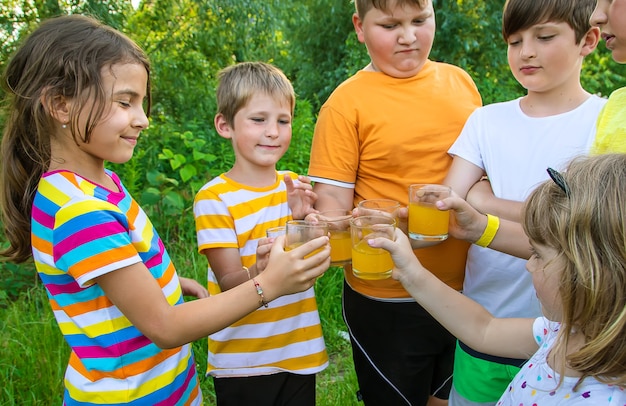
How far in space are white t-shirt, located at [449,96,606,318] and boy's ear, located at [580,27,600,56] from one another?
0.65 feet

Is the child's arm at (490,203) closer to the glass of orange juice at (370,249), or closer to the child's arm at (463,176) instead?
the child's arm at (463,176)

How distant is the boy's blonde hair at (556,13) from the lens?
1.97m

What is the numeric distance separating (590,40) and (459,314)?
3.97 feet

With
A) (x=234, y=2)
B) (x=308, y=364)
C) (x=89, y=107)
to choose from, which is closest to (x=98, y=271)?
(x=89, y=107)

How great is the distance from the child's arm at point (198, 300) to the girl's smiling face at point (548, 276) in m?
0.65

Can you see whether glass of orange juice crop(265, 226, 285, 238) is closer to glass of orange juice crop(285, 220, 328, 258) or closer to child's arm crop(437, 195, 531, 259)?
glass of orange juice crop(285, 220, 328, 258)

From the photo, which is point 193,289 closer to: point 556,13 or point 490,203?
point 490,203

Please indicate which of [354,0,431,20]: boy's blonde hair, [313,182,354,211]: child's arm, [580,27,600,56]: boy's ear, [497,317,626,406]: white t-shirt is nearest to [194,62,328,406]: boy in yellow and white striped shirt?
[313,182,354,211]: child's arm

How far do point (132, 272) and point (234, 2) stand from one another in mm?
5473

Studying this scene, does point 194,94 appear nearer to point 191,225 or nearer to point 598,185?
point 191,225

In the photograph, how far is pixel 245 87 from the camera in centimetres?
236

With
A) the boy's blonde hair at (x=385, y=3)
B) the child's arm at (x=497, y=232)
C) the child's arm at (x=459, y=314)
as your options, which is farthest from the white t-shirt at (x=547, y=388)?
the boy's blonde hair at (x=385, y=3)

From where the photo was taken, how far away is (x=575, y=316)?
1.35 meters

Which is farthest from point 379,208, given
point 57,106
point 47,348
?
Result: point 47,348
